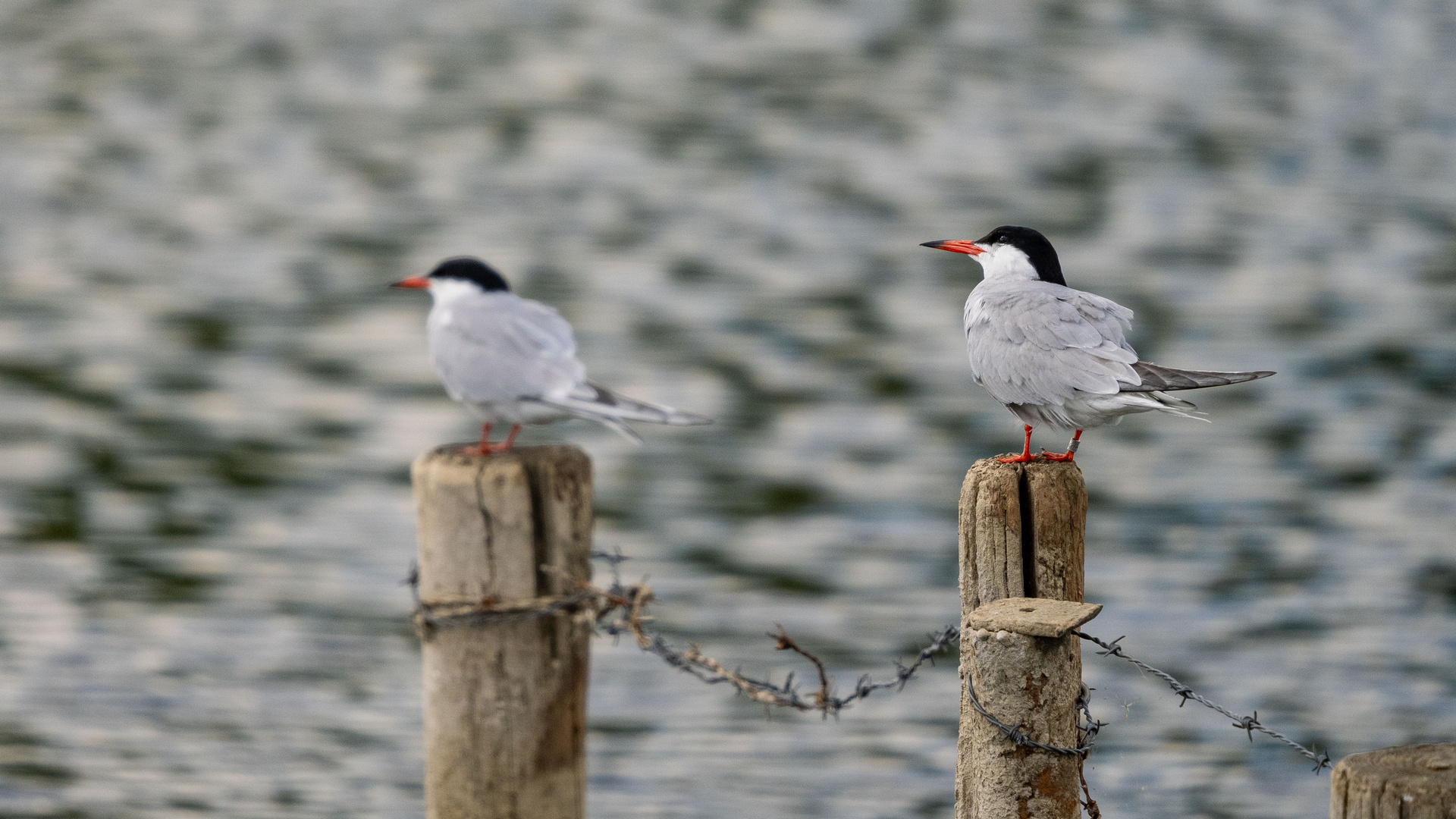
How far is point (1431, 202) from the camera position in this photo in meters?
16.5

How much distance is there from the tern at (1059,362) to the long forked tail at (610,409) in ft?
4.97

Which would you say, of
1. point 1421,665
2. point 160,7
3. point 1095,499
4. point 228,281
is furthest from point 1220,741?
point 160,7

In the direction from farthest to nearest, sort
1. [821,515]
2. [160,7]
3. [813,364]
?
[160,7] → [813,364] → [821,515]

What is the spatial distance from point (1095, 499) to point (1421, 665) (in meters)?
2.76

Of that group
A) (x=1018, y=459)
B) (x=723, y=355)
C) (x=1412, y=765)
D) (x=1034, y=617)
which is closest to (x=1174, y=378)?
(x=1018, y=459)

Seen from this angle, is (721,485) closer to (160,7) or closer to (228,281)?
(228,281)

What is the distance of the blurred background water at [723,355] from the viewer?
26.6 ft

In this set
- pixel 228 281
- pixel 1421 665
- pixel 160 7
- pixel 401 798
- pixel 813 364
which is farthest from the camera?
pixel 160 7

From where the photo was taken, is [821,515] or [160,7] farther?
[160,7]

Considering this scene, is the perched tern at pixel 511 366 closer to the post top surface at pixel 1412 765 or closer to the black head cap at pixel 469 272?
the black head cap at pixel 469 272

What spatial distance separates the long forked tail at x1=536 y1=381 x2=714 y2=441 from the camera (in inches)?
122

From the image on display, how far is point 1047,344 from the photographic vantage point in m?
4.58

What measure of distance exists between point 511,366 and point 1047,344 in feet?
6.05

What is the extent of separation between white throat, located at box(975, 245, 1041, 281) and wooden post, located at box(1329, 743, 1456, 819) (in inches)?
84.8
